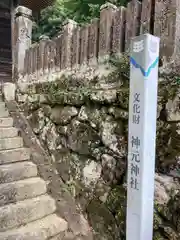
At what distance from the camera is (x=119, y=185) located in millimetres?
1645

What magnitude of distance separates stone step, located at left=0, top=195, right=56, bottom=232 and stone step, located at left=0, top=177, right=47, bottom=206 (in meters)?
0.05

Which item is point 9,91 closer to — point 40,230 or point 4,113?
point 4,113

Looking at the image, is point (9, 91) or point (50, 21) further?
point (50, 21)

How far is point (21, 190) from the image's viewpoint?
2.00 metres

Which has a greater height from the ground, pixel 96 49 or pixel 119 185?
pixel 96 49

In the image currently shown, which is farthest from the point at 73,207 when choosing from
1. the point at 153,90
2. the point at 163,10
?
the point at 163,10

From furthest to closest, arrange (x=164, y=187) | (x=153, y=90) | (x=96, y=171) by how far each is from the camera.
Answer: (x=96, y=171), (x=164, y=187), (x=153, y=90)

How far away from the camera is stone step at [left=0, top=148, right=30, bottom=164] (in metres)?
2.23

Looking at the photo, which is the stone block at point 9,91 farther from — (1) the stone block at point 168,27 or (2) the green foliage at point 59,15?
(2) the green foliage at point 59,15

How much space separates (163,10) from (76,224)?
1757mm

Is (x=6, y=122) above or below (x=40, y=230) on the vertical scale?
above

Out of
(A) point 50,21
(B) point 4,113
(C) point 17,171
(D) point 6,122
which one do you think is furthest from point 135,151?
(A) point 50,21

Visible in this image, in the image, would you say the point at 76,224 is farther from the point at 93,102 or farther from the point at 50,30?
the point at 50,30

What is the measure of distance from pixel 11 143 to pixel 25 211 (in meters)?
0.80
